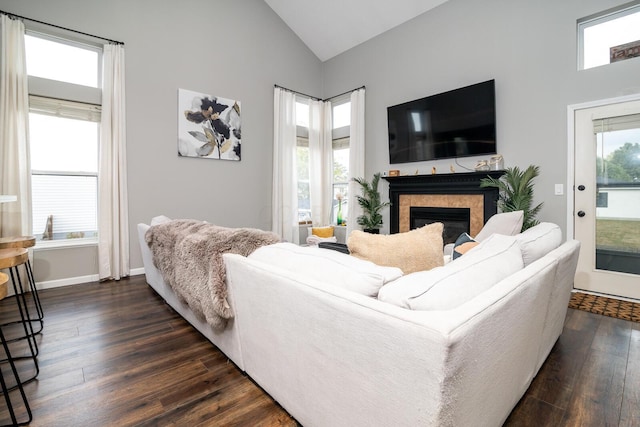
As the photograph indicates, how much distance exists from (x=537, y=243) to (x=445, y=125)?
9.89 feet

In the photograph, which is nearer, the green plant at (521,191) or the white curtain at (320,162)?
Answer: the green plant at (521,191)

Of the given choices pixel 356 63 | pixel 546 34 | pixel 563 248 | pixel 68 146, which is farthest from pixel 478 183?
pixel 68 146

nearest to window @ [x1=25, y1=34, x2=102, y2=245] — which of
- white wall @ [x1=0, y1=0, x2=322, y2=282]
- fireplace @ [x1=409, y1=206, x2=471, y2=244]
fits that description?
white wall @ [x1=0, y1=0, x2=322, y2=282]

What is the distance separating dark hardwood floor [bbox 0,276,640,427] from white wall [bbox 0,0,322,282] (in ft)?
6.24

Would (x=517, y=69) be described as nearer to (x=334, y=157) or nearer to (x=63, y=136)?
(x=334, y=157)

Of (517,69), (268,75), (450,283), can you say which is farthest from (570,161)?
(268,75)

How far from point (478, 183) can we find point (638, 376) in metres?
2.50

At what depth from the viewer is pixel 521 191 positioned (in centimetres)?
340

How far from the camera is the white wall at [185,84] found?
3.50m

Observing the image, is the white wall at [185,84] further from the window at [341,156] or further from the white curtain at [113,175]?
the window at [341,156]

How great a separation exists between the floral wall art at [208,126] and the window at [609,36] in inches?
172

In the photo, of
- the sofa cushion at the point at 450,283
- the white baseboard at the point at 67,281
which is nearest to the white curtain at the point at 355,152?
the white baseboard at the point at 67,281

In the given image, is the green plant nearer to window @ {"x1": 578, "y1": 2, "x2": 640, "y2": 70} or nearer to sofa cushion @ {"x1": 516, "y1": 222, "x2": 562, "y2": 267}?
window @ {"x1": 578, "y1": 2, "x2": 640, "y2": 70}

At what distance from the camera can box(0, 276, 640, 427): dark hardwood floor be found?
1.35 meters
